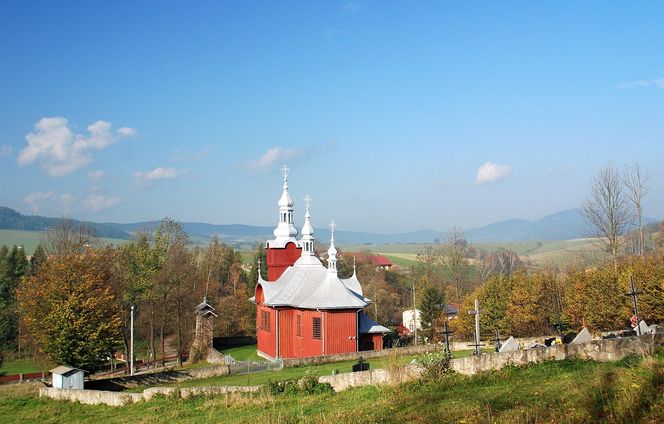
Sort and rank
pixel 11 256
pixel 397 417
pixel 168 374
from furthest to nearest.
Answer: pixel 11 256
pixel 168 374
pixel 397 417

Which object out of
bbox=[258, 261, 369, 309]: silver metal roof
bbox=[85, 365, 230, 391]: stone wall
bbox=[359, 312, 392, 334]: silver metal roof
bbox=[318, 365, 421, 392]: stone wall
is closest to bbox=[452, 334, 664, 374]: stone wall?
bbox=[318, 365, 421, 392]: stone wall

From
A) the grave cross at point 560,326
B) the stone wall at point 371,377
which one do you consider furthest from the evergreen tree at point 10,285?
the grave cross at point 560,326

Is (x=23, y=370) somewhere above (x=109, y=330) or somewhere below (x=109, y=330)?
below

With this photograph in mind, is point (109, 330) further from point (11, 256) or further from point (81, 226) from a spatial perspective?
point (11, 256)

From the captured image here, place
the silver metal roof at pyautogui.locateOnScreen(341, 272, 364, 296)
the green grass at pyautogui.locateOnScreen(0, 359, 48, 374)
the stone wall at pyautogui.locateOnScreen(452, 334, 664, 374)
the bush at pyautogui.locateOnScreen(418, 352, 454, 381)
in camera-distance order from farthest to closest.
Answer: the green grass at pyautogui.locateOnScreen(0, 359, 48, 374) → the silver metal roof at pyautogui.locateOnScreen(341, 272, 364, 296) → the bush at pyautogui.locateOnScreen(418, 352, 454, 381) → the stone wall at pyautogui.locateOnScreen(452, 334, 664, 374)

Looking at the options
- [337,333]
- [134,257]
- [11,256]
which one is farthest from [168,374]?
[11,256]

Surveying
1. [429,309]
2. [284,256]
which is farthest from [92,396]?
[429,309]

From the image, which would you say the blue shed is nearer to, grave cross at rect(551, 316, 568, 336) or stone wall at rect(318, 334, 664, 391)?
stone wall at rect(318, 334, 664, 391)

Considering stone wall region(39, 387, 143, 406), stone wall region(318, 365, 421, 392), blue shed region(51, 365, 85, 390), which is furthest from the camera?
blue shed region(51, 365, 85, 390)

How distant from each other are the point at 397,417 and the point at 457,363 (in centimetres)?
583

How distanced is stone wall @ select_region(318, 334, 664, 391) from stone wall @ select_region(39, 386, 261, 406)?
5.56 meters

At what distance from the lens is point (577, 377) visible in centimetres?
1320

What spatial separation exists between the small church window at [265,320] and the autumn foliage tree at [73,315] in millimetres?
10507

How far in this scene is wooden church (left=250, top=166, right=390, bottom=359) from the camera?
3491 cm
